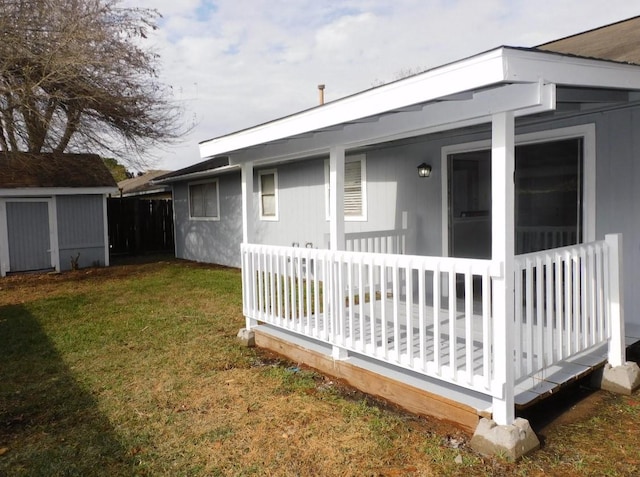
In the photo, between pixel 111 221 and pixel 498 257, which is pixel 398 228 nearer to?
pixel 498 257

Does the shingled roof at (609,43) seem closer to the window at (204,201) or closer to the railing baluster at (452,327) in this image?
the railing baluster at (452,327)

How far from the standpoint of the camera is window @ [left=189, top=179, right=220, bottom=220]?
1226cm

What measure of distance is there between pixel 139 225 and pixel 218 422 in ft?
44.1

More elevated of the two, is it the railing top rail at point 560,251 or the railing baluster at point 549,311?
the railing top rail at point 560,251

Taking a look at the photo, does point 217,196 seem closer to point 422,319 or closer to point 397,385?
point 397,385

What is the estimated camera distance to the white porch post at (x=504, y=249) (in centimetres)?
267

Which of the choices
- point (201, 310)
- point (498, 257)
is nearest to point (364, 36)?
point (201, 310)

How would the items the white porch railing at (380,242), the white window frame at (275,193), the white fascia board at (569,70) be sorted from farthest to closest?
the white window frame at (275,193), the white porch railing at (380,242), the white fascia board at (569,70)

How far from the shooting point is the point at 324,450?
2.89 m

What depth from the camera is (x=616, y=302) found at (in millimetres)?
3605

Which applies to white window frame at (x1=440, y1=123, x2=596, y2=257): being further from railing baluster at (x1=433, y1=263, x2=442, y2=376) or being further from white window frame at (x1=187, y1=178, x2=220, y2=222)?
white window frame at (x1=187, y1=178, x2=220, y2=222)

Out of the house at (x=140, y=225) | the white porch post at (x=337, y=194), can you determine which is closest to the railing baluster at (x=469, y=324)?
the white porch post at (x=337, y=194)

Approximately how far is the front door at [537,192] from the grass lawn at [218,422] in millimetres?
1822

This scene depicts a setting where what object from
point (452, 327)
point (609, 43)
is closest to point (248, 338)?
point (452, 327)
